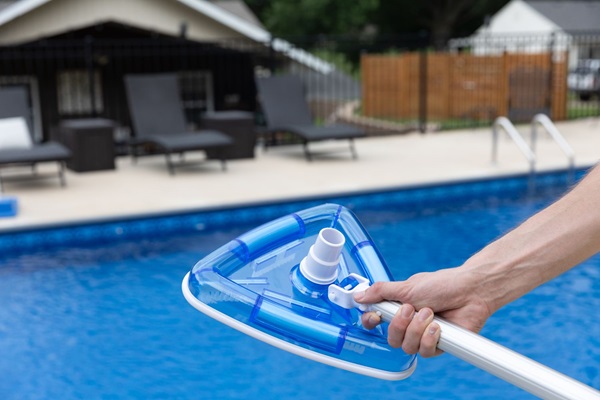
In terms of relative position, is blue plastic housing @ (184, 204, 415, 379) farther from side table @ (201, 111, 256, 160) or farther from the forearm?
side table @ (201, 111, 256, 160)

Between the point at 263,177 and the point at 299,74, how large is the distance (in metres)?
6.02

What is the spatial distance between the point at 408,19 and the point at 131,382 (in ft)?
133

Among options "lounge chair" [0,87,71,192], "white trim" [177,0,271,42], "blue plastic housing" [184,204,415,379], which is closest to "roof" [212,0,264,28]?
"white trim" [177,0,271,42]

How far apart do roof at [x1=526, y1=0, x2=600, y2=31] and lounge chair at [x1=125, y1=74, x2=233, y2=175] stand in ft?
102

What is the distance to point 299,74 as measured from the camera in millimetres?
15547

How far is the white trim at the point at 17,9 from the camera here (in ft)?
47.8

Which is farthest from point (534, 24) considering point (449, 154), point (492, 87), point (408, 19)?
point (449, 154)

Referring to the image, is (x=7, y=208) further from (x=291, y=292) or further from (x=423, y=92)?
(x=423, y=92)

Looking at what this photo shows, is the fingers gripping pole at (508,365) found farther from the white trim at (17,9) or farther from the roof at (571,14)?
the roof at (571,14)

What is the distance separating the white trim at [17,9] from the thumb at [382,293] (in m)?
14.7

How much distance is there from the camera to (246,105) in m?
16.0

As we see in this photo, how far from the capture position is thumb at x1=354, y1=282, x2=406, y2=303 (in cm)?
116

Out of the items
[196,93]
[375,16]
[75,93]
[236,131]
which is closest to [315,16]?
[375,16]

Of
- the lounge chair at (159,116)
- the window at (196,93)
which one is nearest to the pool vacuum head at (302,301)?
the lounge chair at (159,116)
